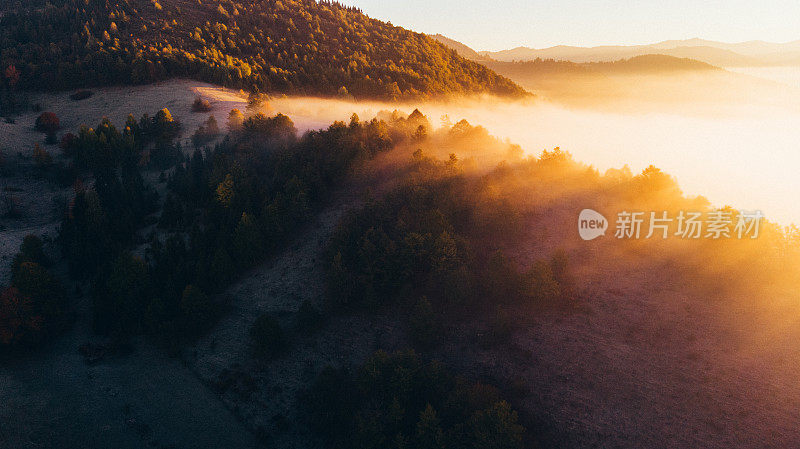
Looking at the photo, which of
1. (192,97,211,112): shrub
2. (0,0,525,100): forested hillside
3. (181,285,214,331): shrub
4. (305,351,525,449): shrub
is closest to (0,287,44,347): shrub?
(181,285,214,331): shrub

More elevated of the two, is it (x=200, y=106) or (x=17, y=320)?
(x=200, y=106)

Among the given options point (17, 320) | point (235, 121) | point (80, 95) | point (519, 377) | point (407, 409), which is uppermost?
point (80, 95)

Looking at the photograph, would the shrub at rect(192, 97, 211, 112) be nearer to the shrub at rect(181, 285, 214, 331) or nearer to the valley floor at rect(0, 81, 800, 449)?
the valley floor at rect(0, 81, 800, 449)

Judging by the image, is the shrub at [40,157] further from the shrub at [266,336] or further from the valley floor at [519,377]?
the shrub at [266,336]

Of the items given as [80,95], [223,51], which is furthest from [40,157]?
[223,51]

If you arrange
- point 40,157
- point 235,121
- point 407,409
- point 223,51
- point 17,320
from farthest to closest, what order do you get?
point 223,51 → point 235,121 → point 40,157 → point 17,320 → point 407,409

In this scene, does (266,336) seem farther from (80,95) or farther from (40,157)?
(80,95)

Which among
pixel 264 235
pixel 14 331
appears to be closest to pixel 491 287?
pixel 264 235
